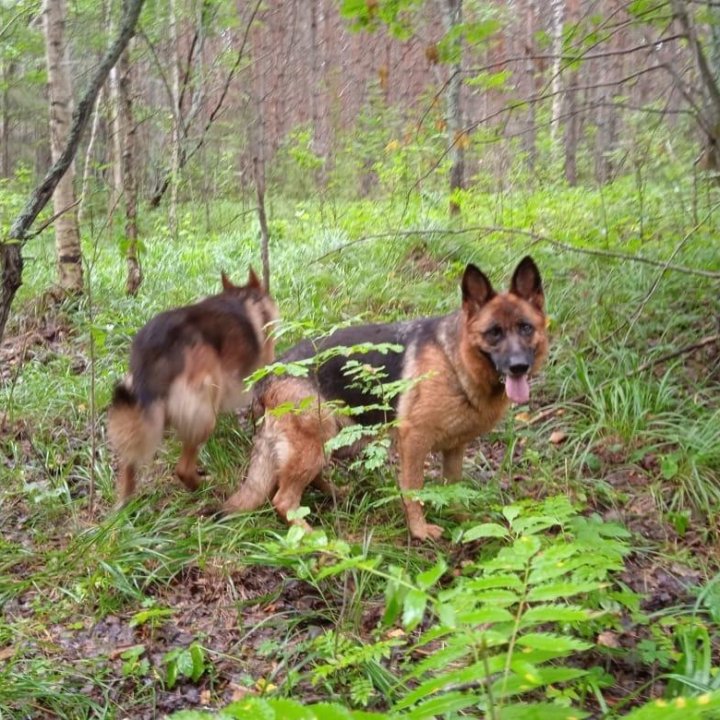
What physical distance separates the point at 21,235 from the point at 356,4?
8.21 feet

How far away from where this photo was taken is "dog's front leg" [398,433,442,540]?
13.4 ft

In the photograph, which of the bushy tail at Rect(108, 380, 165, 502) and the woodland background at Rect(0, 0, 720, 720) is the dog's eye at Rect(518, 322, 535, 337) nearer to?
the woodland background at Rect(0, 0, 720, 720)

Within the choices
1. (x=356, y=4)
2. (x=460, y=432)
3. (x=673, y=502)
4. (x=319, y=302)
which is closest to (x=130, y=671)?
(x=460, y=432)

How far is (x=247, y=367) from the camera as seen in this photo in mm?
4969

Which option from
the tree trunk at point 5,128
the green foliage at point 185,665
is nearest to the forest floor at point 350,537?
the green foliage at point 185,665

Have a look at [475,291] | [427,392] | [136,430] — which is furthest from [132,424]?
[475,291]

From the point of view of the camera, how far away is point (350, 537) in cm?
411

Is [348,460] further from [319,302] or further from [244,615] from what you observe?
[319,302]

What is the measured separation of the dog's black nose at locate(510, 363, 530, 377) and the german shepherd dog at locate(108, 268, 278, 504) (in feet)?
4.35

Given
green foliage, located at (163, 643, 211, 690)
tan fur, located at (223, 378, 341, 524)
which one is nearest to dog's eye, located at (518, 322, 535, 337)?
tan fur, located at (223, 378, 341, 524)

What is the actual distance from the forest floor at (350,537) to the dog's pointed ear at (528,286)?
1055mm

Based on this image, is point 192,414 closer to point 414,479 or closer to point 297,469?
point 297,469

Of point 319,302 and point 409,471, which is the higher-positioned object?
point 319,302

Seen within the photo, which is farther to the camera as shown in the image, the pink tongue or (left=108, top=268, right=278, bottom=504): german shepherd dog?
(left=108, top=268, right=278, bottom=504): german shepherd dog
